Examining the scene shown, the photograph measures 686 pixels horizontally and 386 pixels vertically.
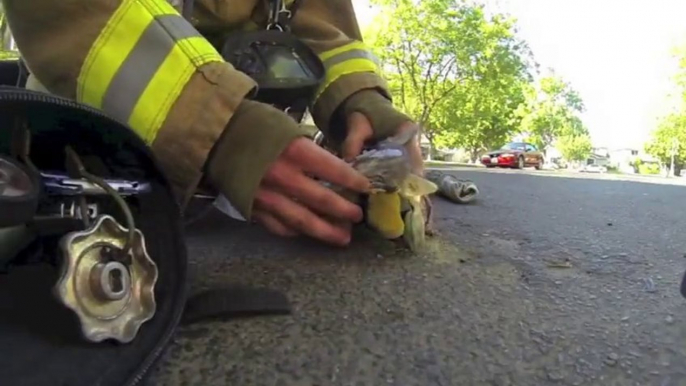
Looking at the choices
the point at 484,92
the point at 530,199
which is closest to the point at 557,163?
the point at 484,92

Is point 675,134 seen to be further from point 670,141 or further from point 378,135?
point 378,135

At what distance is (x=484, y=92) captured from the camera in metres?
15.0

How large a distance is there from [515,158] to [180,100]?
1469 centimetres

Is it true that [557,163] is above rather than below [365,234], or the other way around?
below

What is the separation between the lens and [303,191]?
56 cm

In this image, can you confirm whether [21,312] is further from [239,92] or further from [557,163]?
[557,163]

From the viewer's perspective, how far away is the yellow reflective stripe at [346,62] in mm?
950

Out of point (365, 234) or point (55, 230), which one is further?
point (365, 234)

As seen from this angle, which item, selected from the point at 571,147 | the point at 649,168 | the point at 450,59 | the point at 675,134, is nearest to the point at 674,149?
the point at 675,134

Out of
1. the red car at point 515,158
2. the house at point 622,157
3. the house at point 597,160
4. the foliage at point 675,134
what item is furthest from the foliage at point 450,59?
the house at point 622,157

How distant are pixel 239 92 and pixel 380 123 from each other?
34 centimetres

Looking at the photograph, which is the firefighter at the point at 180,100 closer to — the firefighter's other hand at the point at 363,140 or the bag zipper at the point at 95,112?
the bag zipper at the point at 95,112

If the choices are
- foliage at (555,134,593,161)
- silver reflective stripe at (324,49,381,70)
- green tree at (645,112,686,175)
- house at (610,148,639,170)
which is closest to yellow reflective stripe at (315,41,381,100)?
silver reflective stripe at (324,49,381,70)

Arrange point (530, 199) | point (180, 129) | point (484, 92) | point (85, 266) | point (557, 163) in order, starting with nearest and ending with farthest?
point (85, 266) → point (180, 129) → point (530, 199) → point (484, 92) → point (557, 163)
